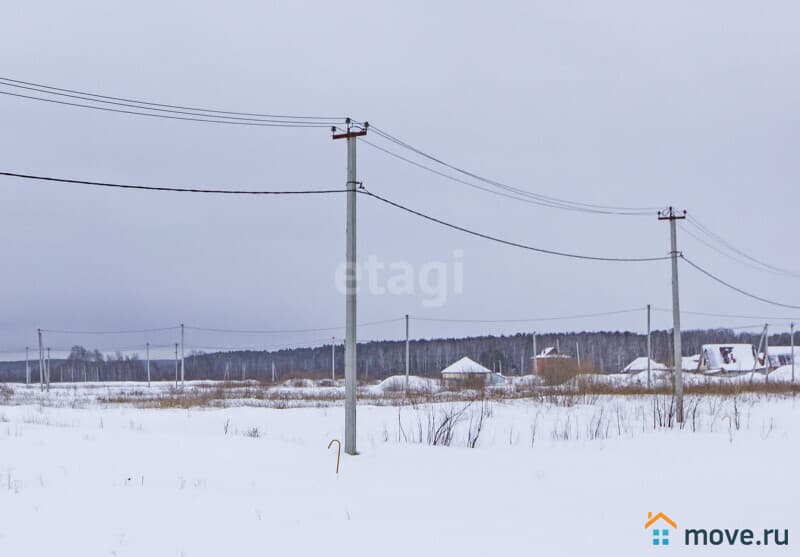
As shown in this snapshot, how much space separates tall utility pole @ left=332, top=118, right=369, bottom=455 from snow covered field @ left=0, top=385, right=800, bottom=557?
0.63m

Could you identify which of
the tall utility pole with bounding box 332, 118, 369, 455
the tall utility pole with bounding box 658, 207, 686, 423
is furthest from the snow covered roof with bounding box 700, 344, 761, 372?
the tall utility pole with bounding box 332, 118, 369, 455

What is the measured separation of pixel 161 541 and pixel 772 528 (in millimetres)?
7019

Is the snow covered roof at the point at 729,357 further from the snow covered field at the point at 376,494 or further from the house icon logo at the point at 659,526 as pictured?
the house icon logo at the point at 659,526

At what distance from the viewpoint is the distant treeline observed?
437 ft

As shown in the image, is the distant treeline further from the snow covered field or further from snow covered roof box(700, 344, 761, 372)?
the snow covered field

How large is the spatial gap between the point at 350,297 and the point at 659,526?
7063mm

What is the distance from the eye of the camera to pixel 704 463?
1489cm

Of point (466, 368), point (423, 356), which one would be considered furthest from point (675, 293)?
point (423, 356)

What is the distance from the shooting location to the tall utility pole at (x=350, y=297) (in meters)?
14.2

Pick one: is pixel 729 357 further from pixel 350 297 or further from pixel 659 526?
pixel 659 526

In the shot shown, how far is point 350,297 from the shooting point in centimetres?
1461

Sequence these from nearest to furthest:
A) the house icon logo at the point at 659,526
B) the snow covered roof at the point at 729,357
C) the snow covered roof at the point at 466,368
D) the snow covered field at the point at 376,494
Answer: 1. the snow covered field at the point at 376,494
2. the house icon logo at the point at 659,526
3. the snow covered roof at the point at 729,357
4. the snow covered roof at the point at 466,368

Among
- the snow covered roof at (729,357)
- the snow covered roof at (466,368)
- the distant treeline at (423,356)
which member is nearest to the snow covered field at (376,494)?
the snow covered roof at (466,368)

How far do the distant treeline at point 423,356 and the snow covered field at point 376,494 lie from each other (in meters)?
102
